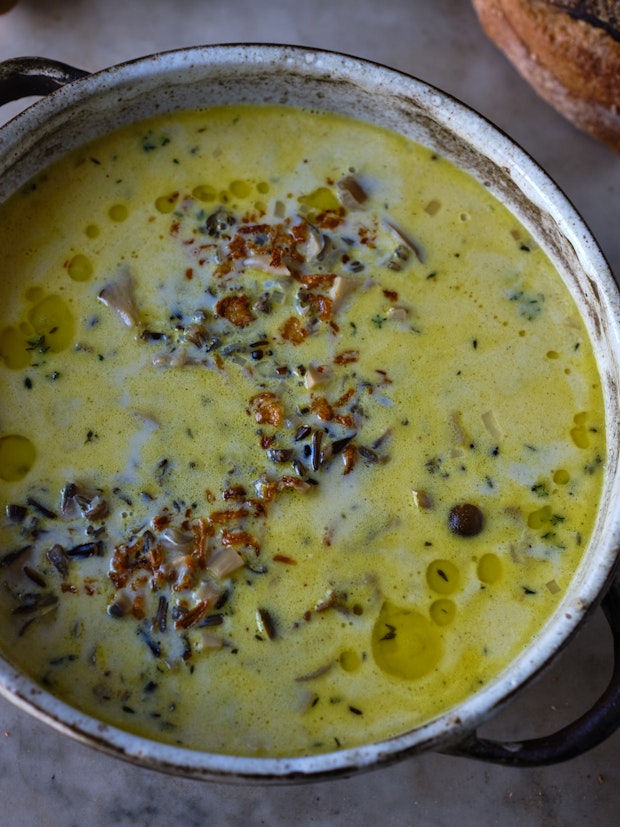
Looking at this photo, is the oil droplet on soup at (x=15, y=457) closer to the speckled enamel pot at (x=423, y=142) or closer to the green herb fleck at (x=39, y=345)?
the green herb fleck at (x=39, y=345)

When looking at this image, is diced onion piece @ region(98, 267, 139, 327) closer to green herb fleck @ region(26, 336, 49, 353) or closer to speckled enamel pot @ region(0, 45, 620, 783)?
green herb fleck @ region(26, 336, 49, 353)

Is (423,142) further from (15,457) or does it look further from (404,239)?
(15,457)

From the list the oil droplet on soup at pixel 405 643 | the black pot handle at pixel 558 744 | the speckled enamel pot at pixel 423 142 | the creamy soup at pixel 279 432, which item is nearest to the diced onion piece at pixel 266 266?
the creamy soup at pixel 279 432

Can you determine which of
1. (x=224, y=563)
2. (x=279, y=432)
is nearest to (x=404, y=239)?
(x=279, y=432)

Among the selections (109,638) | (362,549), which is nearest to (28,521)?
(109,638)

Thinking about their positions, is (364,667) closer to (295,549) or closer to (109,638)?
(295,549)

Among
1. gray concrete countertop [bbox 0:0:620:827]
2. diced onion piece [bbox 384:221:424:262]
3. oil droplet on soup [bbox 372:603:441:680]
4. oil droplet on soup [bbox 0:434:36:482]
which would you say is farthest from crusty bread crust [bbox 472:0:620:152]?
oil droplet on soup [bbox 0:434:36:482]
